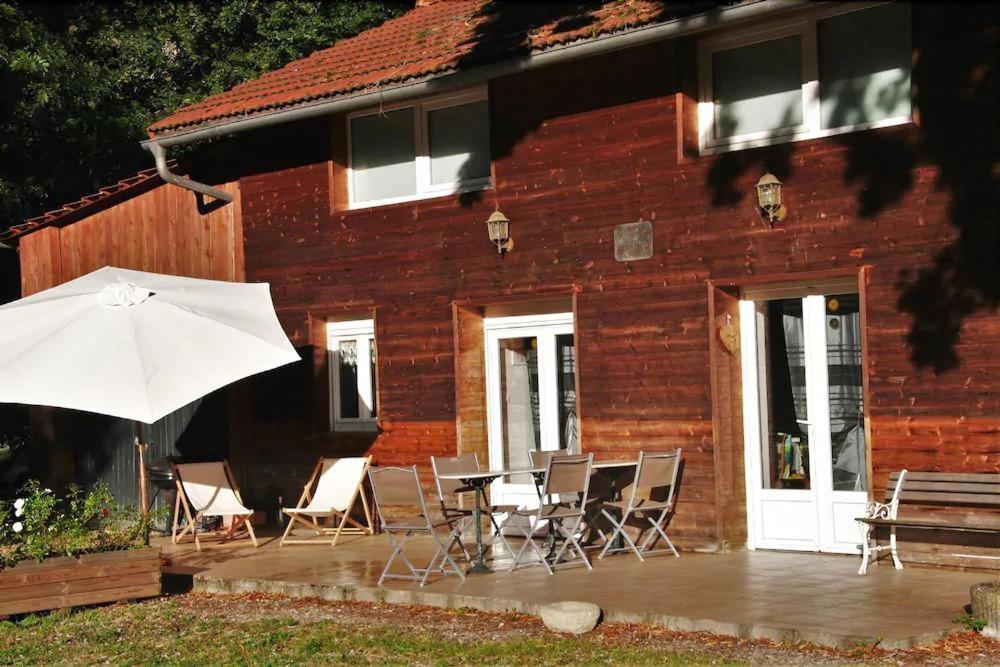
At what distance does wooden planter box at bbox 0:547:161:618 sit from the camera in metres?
9.45

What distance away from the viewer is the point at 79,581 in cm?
973

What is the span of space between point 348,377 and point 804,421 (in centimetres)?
525

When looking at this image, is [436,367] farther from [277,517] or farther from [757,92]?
[757,92]

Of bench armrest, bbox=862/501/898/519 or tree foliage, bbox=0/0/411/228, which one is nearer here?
bench armrest, bbox=862/501/898/519

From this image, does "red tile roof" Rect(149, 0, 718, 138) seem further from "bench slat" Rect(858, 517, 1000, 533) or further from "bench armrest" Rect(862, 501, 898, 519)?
"bench slat" Rect(858, 517, 1000, 533)

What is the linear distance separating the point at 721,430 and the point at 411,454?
137 inches

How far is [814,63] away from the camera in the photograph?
10.7m

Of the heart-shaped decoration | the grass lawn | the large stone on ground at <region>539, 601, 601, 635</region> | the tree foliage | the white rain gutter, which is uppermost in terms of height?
the tree foliage

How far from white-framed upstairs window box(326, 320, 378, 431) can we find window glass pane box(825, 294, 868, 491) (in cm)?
500

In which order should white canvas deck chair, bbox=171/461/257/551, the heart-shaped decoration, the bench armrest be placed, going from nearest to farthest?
the bench armrest
the heart-shaped decoration
white canvas deck chair, bbox=171/461/257/551

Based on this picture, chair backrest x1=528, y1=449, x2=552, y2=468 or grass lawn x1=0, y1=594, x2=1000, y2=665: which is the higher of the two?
chair backrest x1=528, y1=449, x2=552, y2=468

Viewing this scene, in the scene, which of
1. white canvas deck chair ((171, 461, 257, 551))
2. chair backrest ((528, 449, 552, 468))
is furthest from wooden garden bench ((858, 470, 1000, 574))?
white canvas deck chair ((171, 461, 257, 551))

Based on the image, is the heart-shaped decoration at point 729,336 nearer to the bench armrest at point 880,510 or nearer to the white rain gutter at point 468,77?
the bench armrest at point 880,510

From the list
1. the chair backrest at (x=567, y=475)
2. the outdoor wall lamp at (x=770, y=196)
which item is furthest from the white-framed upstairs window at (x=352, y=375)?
the outdoor wall lamp at (x=770, y=196)
